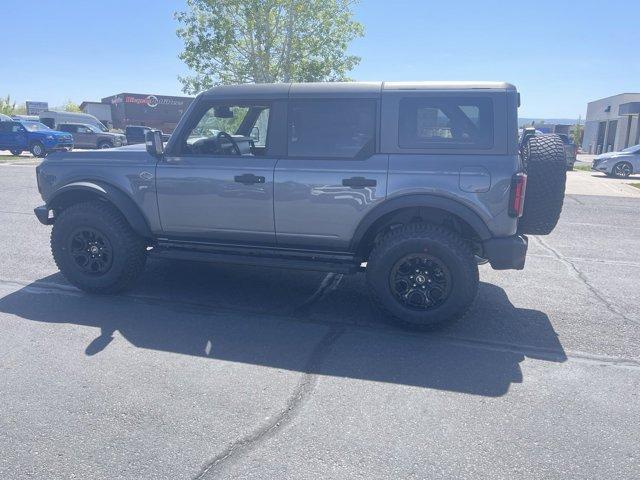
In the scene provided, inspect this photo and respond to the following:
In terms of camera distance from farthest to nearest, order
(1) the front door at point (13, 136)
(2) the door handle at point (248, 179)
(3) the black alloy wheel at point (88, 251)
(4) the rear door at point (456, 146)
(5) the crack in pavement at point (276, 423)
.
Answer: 1. (1) the front door at point (13, 136)
2. (3) the black alloy wheel at point (88, 251)
3. (2) the door handle at point (248, 179)
4. (4) the rear door at point (456, 146)
5. (5) the crack in pavement at point (276, 423)

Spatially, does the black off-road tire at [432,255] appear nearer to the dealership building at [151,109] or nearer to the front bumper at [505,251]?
the front bumper at [505,251]

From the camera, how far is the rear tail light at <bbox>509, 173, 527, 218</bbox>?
13.4 feet

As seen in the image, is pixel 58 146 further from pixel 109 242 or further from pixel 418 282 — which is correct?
pixel 418 282

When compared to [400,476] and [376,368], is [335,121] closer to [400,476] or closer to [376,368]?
[376,368]

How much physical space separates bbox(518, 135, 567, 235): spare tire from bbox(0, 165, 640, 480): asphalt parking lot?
0.98 m

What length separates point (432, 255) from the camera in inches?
168

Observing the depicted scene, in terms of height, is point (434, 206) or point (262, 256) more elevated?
point (434, 206)

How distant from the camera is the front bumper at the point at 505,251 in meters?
4.22

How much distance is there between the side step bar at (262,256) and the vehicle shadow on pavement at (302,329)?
47 cm

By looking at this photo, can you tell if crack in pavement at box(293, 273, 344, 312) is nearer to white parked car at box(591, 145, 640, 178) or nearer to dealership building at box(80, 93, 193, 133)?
white parked car at box(591, 145, 640, 178)

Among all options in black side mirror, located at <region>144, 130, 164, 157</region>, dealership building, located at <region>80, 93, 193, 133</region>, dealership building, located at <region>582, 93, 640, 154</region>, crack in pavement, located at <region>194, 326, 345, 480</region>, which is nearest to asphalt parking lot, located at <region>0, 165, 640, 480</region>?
crack in pavement, located at <region>194, 326, 345, 480</region>

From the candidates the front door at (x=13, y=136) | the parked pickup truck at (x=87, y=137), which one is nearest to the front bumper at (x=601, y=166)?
the parked pickup truck at (x=87, y=137)

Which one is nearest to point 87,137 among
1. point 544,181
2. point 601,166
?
point 601,166

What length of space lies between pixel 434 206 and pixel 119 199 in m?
3.00
